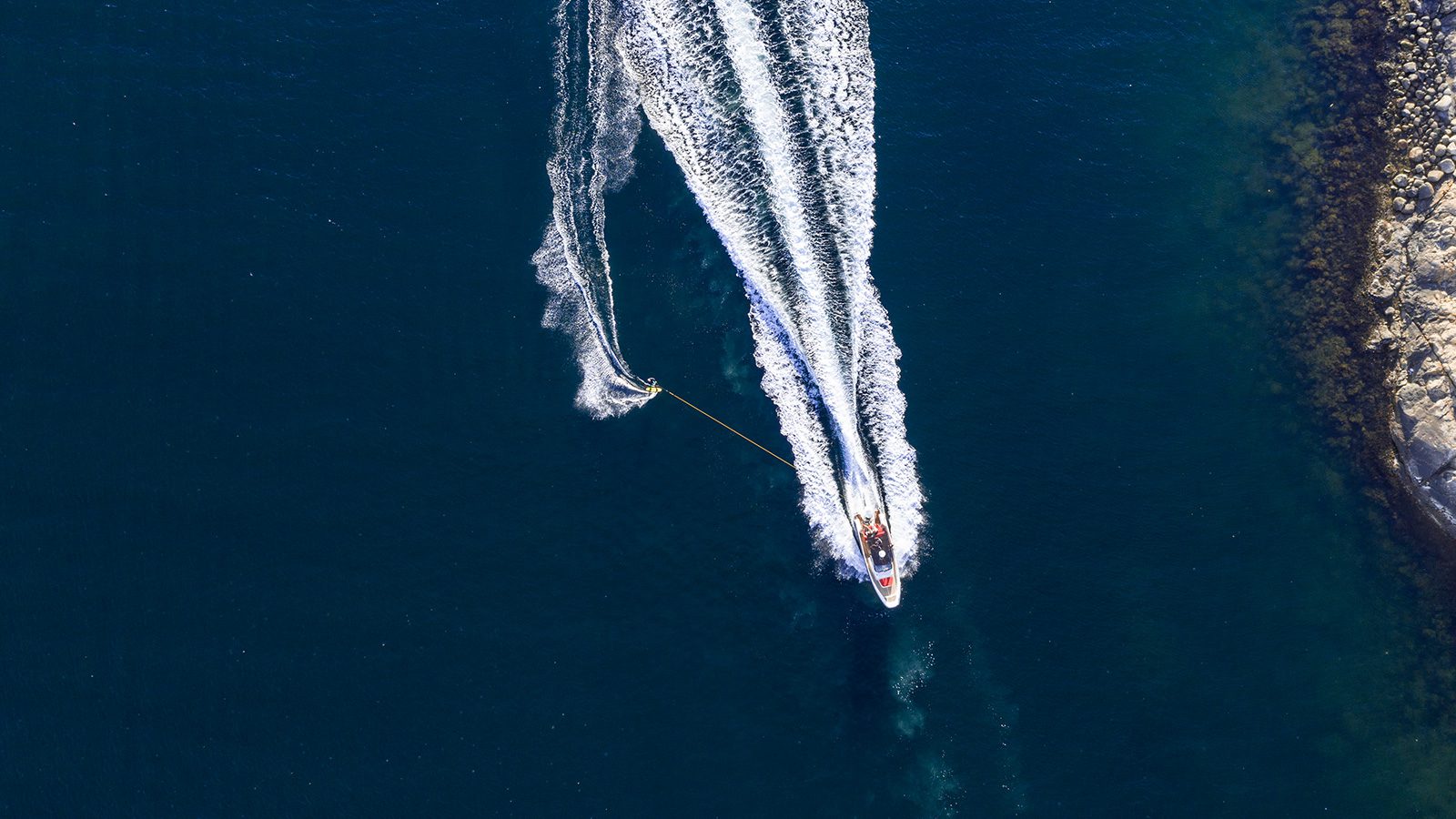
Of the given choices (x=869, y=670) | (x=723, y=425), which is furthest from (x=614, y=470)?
(x=869, y=670)

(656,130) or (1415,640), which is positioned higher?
(656,130)

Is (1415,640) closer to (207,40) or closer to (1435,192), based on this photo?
(1435,192)

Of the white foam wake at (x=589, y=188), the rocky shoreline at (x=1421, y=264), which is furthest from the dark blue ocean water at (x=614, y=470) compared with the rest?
the rocky shoreline at (x=1421, y=264)

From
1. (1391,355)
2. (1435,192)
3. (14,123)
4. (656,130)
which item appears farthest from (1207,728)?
(14,123)

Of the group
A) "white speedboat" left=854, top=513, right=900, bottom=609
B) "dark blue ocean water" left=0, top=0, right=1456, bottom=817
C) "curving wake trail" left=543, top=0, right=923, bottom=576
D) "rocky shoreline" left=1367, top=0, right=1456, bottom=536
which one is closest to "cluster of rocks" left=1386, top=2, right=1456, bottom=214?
"rocky shoreline" left=1367, top=0, right=1456, bottom=536

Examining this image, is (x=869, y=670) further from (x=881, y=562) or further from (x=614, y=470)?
(x=614, y=470)

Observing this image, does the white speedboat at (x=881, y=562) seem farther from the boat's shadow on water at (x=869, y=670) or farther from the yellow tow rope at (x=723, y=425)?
the yellow tow rope at (x=723, y=425)
